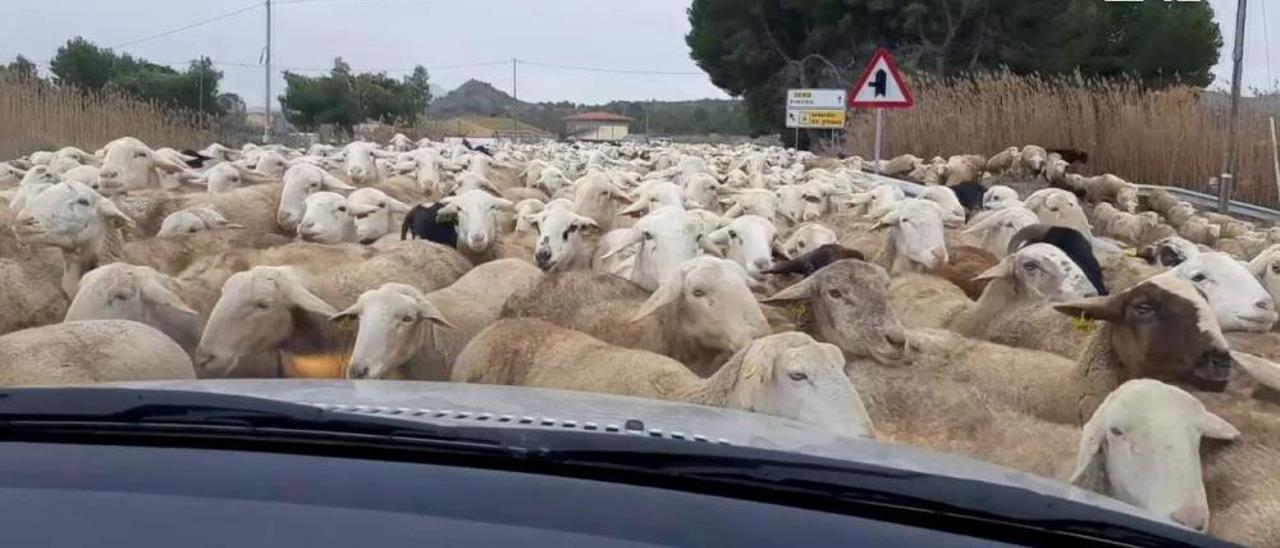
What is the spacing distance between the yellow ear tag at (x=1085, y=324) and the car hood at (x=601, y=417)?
3.69 metres

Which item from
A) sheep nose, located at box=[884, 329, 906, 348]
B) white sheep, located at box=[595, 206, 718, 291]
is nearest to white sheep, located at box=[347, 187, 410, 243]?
white sheep, located at box=[595, 206, 718, 291]

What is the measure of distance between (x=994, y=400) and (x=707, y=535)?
4232mm

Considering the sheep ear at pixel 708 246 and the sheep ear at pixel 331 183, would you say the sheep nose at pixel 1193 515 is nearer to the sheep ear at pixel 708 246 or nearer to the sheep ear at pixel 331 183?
the sheep ear at pixel 708 246

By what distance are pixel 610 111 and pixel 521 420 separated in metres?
96.4

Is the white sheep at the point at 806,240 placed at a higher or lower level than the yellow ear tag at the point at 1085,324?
higher

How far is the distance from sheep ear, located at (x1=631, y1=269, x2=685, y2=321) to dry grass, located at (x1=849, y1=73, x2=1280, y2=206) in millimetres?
13726

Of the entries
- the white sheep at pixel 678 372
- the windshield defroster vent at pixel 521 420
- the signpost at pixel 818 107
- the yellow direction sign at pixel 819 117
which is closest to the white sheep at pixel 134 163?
the white sheep at pixel 678 372

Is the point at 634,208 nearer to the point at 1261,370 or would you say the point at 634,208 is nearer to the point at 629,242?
the point at 629,242

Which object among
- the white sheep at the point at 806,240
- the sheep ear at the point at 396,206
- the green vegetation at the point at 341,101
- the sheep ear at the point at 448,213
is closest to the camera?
the white sheep at the point at 806,240

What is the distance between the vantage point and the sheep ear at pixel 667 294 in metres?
6.08

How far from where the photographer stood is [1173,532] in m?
1.69

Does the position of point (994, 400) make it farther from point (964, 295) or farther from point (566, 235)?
point (566, 235)

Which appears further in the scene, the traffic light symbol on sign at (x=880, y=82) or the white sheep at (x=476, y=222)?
the traffic light symbol on sign at (x=880, y=82)

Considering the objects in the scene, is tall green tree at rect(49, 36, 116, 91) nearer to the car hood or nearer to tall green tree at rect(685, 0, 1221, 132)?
tall green tree at rect(685, 0, 1221, 132)
